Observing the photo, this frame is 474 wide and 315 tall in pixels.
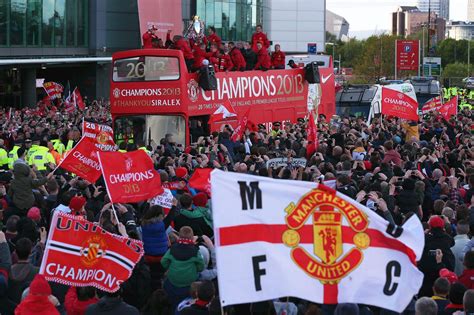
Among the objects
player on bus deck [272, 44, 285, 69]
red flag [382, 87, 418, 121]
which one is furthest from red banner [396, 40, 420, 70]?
red flag [382, 87, 418, 121]

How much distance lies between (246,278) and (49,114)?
24.9 meters

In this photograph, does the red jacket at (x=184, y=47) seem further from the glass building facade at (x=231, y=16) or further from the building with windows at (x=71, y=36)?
the glass building facade at (x=231, y=16)

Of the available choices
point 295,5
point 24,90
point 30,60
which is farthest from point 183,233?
point 295,5

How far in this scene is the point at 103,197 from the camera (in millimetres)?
13609

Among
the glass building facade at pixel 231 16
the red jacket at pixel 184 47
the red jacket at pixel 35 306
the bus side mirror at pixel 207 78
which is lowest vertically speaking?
the red jacket at pixel 35 306

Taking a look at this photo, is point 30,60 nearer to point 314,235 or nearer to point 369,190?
point 369,190

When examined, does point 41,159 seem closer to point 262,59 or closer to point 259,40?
point 262,59

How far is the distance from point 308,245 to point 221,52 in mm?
17521

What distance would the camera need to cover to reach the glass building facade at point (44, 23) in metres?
43.6

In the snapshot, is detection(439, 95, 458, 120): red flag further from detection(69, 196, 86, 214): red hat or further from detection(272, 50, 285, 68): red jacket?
detection(69, 196, 86, 214): red hat

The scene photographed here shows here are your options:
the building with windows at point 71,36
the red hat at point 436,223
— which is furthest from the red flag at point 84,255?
the building with windows at point 71,36

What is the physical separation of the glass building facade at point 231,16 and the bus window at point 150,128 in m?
36.0

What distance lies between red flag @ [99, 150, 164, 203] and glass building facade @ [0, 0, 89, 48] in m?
32.1

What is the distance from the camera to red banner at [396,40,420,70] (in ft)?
249
